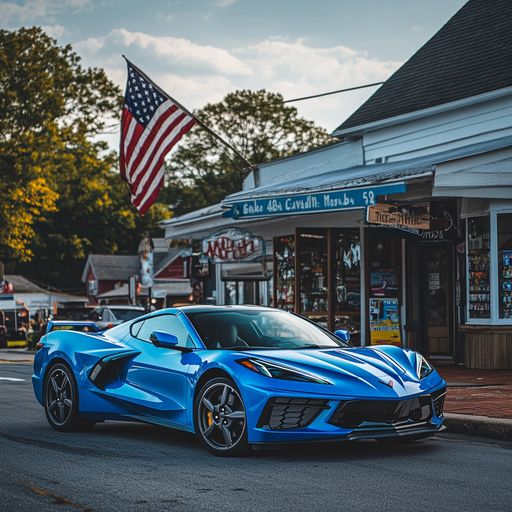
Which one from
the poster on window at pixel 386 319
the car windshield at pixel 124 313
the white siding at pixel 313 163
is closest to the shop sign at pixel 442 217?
the poster on window at pixel 386 319

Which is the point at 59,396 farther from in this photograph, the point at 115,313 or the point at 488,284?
the point at 115,313

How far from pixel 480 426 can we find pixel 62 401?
3.99 meters

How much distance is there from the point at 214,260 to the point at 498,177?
779 centimetres

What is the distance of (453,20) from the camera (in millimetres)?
23938

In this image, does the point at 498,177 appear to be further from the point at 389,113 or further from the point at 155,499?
the point at 155,499

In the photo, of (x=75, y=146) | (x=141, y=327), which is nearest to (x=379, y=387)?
(x=141, y=327)

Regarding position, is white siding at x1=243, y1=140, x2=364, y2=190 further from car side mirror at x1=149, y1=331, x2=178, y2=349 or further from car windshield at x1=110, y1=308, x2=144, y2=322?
car side mirror at x1=149, y1=331, x2=178, y2=349

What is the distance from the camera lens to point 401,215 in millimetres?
16312

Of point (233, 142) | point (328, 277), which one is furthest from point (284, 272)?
point (233, 142)

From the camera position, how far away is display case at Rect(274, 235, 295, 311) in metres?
21.5

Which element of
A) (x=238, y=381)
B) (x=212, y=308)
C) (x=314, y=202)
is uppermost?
(x=314, y=202)

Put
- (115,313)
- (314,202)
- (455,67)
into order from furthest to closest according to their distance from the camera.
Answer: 1. (115,313)
2. (455,67)
3. (314,202)

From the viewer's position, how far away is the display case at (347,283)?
20000 millimetres

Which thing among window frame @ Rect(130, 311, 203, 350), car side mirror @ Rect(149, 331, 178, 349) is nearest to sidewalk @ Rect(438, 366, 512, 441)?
window frame @ Rect(130, 311, 203, 350)
